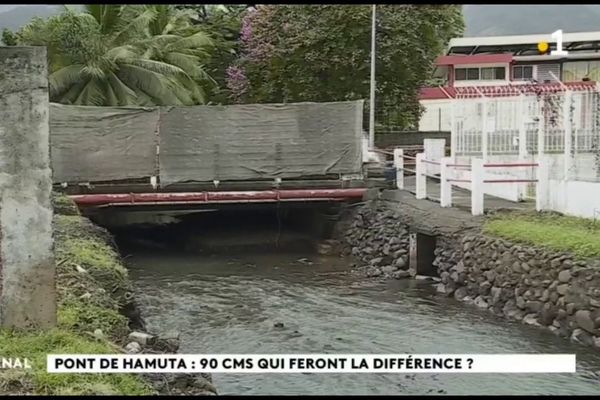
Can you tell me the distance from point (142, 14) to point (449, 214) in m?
14.2

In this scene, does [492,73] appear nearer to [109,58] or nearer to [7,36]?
[109,58]

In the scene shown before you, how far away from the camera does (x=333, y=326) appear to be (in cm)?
1025

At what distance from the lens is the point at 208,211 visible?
747 inches

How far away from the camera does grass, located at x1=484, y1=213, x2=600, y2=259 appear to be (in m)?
9.71

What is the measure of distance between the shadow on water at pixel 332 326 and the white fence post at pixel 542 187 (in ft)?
7.21

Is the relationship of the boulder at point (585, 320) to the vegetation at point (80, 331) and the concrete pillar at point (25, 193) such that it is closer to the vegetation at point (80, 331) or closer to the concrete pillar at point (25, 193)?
the vegetation at point (80, 331)

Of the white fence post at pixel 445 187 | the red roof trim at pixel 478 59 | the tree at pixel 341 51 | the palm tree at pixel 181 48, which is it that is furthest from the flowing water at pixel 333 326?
the red roof trim at pixel 478 59

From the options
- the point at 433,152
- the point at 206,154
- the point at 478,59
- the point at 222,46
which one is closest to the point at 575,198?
the point at 433,152

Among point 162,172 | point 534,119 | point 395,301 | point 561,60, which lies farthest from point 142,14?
point 561,60

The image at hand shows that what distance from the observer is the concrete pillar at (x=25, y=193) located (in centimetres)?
590

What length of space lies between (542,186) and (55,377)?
30.9 ft

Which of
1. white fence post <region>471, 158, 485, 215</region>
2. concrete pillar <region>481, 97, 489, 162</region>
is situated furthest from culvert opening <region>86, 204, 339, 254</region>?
white fence post <region>471, 158, 485, 215</region>

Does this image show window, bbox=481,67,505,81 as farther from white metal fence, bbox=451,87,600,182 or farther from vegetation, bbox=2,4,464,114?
white metal fence, bbox=451,87,600,182

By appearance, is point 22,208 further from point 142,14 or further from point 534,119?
point 142,14
